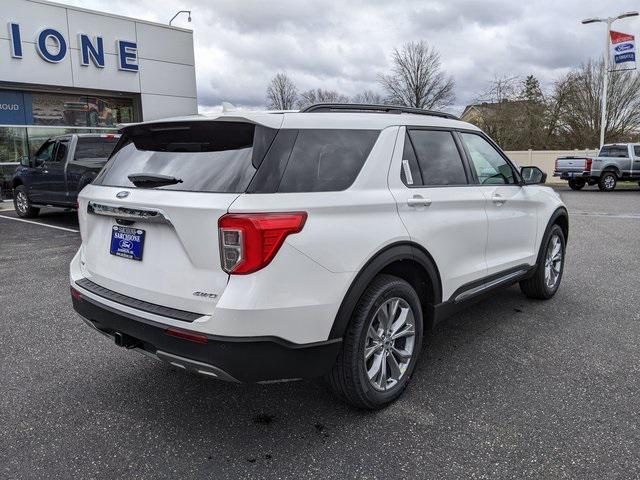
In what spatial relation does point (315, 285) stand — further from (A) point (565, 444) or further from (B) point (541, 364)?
(B) point (541, 364)

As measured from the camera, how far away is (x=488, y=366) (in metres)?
3.63

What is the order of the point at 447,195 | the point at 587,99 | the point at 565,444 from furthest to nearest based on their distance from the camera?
the point at 587,99
the point at 447,195
the point at 565,444

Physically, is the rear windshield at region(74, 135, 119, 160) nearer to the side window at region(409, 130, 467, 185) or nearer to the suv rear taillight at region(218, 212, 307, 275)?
the side window at region(409, 130, 467, 185)

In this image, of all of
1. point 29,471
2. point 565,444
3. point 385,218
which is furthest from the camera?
point 385,218

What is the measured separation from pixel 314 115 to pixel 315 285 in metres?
0.95

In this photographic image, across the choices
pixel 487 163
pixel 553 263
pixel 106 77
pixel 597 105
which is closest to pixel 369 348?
pixel 487 163

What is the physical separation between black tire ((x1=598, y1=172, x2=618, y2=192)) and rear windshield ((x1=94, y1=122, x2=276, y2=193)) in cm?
2265

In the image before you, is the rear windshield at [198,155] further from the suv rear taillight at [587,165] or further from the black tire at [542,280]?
the suv rear taillight at [587,165]

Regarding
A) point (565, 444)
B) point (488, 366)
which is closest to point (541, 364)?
point (488, 366)

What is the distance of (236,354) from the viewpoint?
2373 millimetres

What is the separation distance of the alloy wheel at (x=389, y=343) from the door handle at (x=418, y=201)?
0.57 m

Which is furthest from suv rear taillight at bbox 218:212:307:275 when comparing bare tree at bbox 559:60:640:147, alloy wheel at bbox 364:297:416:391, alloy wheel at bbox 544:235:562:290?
bare tree at bbox 559:60:640:147

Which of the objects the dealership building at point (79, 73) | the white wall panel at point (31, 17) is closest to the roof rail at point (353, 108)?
the dealership building at point (79, 73)

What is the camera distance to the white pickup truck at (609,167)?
21469 millimetres
